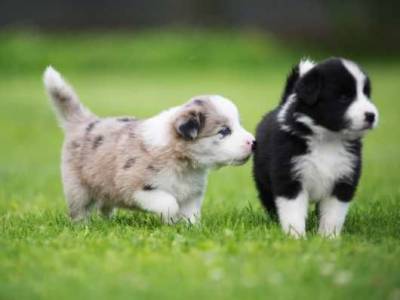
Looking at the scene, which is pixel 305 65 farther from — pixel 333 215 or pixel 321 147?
pixel 333 215

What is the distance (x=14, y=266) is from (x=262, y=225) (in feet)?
6.83

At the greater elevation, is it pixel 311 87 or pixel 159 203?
pixel 311 87

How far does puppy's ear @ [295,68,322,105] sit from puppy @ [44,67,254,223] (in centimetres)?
67

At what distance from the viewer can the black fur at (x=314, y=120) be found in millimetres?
5715

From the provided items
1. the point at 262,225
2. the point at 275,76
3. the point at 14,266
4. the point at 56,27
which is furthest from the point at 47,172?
the point at 56,27

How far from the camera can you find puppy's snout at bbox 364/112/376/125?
5.52 metres

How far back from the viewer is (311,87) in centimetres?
577

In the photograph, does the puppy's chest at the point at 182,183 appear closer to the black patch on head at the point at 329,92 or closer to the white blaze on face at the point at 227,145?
the white blaze on face at the point at 227,145

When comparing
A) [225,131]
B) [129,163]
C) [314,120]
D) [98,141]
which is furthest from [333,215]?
[98,141]

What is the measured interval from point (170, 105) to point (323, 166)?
13593 mm

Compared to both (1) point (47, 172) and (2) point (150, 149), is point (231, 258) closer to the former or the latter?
(2) point (150, 149)

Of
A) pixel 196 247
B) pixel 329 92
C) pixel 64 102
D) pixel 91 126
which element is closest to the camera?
pixel 196 247

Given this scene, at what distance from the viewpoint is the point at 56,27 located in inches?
1271

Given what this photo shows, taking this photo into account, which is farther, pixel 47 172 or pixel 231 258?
pixel 47 172
